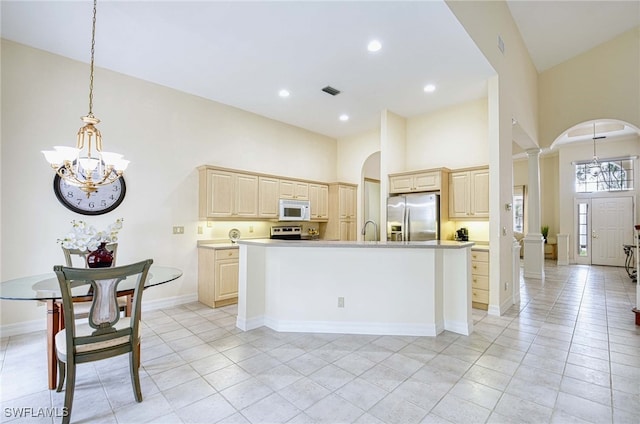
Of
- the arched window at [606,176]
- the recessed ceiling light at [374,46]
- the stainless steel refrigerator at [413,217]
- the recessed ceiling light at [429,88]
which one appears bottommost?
the stainless steel refrigerator at [413,217]

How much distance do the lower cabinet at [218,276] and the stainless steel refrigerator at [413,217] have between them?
2787mm

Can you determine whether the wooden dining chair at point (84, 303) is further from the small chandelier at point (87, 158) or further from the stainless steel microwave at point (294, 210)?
the stainless steel microwave at point (294, 210)

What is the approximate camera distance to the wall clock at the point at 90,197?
11.6 ft

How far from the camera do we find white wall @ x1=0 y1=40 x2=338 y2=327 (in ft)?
10.9

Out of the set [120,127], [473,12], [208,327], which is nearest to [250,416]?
[208,327]

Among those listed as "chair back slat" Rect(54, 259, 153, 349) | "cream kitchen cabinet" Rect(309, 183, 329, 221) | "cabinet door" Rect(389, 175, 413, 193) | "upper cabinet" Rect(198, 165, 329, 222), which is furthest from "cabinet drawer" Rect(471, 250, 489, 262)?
"chair back slat" Rect(54, 259, 153, 349)

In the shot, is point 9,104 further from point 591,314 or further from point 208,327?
point 591,314

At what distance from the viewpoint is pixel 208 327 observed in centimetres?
354

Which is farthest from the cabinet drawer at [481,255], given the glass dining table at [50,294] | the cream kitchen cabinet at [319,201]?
the glass dining table at [50,294]

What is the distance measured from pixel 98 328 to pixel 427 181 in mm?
4716

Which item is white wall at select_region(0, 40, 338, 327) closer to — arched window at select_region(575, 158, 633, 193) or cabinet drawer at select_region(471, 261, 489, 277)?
cabinet drawer at select_region(471, 261, 489, 277)

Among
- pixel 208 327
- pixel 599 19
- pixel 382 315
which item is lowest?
pixel 208 327

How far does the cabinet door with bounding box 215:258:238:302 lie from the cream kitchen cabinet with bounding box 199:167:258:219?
2.58ft

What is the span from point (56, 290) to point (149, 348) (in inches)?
47.0
